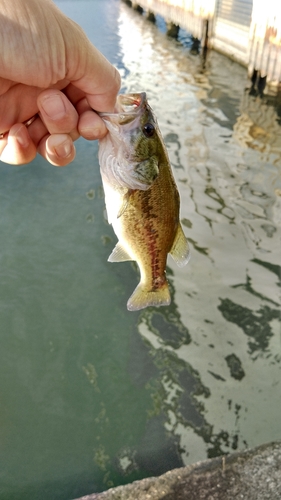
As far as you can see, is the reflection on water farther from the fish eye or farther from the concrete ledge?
the fish eye

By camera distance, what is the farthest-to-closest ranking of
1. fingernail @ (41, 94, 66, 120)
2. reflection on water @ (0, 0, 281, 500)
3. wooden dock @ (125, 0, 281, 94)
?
wooden dock @ (125, 0, 281, 94)
reflection on water @ (0, 0, 281, 500)
fingernail @ (41, 94, 66, 120)

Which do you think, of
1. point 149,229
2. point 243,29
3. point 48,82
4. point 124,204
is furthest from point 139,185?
point 243,29

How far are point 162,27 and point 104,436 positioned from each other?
28.8m

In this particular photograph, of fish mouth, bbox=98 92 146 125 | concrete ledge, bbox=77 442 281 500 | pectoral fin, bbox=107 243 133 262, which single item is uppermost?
fish mouth, bbox=98 92 146 125

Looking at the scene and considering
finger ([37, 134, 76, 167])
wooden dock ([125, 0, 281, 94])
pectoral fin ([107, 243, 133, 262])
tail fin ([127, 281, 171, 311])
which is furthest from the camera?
wooden dock ([125, 0, 281, 94])

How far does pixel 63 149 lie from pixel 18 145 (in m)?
0.29

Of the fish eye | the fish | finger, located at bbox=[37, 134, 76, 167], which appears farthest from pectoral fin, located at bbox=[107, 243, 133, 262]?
the fish eye

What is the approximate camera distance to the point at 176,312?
5.23 m

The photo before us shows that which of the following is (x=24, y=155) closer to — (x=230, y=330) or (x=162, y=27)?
(x=230, y=330)

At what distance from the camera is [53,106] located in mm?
2129

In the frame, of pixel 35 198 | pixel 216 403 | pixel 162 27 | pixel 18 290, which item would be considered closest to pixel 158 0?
pixel 162 27

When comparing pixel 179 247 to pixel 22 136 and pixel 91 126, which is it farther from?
pixel 22 136

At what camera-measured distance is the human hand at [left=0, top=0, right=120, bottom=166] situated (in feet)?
5.89

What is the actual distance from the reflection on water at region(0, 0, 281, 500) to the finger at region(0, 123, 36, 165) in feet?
8.86
